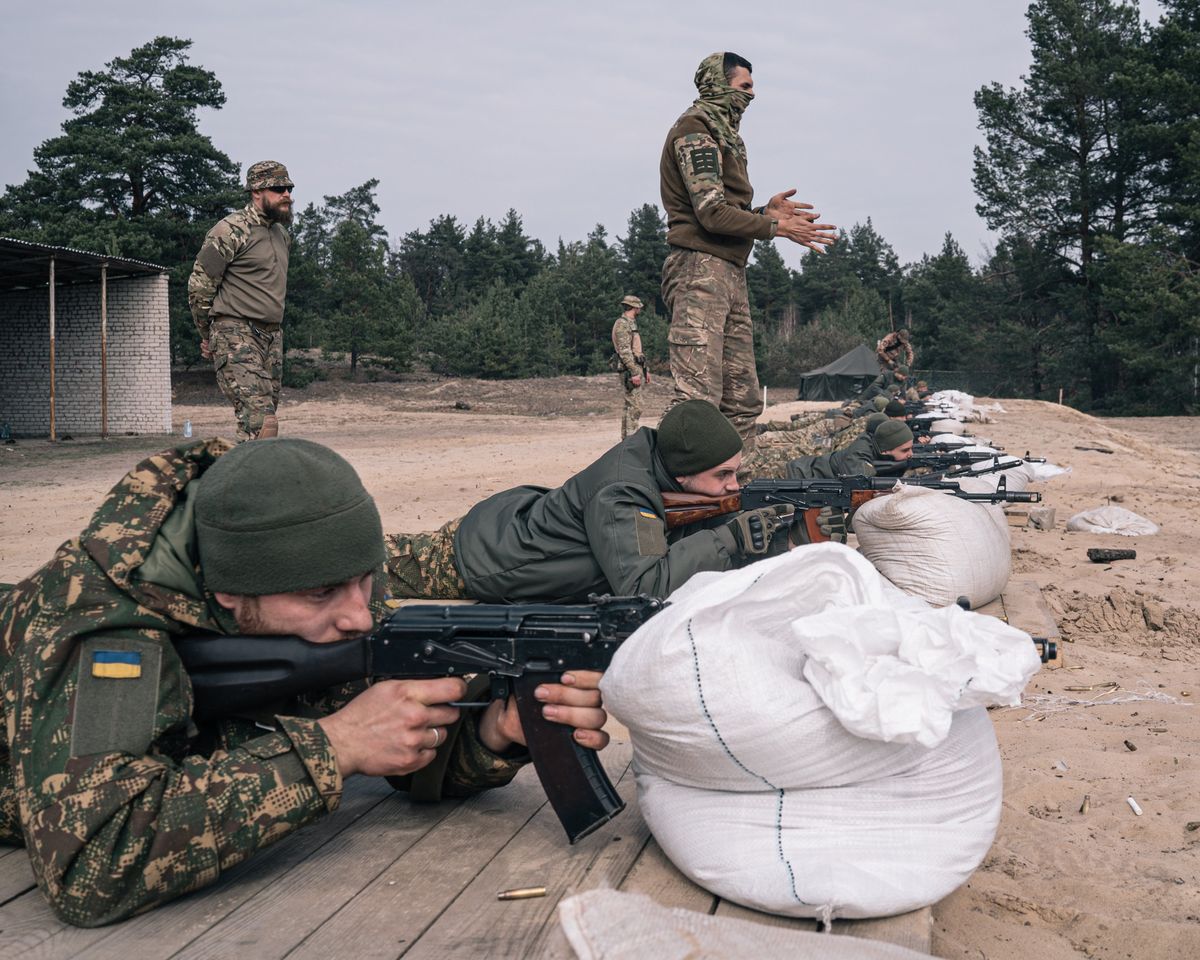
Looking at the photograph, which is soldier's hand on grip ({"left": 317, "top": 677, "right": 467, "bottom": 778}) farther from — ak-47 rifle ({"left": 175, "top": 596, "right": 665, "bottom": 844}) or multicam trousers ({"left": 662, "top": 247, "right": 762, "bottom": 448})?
multicam trousers ({"left": 662, "top": 247, "right": 762, "bottom": 448})

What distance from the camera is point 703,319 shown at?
570cm

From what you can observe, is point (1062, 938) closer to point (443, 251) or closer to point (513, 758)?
point (513, 758)

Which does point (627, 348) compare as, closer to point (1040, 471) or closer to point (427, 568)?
point (1040, 471)

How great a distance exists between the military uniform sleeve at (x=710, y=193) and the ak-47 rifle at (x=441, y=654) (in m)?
3.95

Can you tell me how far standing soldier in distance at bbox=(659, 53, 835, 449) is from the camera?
5.52 meters

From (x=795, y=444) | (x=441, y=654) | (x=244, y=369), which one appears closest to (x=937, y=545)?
(x=441, y=654)

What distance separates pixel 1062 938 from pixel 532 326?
3974 cm

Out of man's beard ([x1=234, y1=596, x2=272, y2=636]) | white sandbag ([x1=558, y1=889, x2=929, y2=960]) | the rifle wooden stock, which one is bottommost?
white sandbag ([x1=558, y1=889, x2=929, y2=960])

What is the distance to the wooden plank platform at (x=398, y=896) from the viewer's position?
65.1 inches

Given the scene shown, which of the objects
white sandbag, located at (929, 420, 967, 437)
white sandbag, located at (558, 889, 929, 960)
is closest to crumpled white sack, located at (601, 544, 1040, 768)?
white sandbag, located at (558, 889, 929, 960)

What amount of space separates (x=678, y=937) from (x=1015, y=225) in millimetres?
36206

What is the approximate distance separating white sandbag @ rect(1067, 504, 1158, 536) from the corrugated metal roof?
14196mm

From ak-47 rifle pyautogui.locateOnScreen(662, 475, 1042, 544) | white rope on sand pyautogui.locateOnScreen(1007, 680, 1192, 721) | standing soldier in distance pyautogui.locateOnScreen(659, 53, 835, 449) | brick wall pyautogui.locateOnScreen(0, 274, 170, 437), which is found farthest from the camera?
brick wall pyautogui.locateOnScreen(0, 274, 170, 437)

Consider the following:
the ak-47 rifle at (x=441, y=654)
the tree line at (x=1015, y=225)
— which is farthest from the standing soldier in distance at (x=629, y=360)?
the tree line at (x=1015, y=225)
